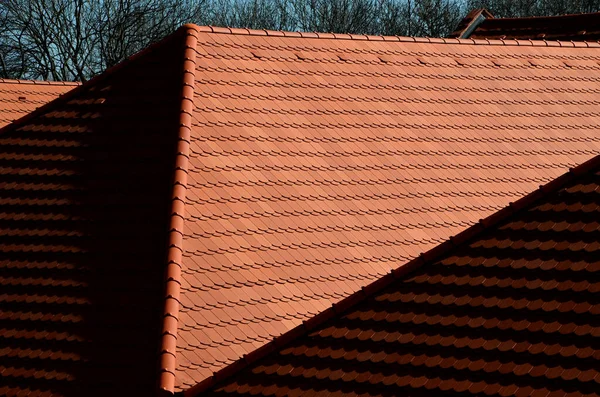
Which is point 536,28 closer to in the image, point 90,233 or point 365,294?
point 90,233

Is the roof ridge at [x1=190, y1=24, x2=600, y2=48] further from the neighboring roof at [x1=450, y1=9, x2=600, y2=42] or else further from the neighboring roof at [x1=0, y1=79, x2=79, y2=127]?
the neighboring roof at [x1=0, y1=79, x2=79, y2=127]

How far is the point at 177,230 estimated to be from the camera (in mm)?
12539

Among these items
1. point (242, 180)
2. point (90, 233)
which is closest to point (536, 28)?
point (242, 180)

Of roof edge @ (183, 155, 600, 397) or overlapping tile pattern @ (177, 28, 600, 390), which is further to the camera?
overlapping tile pattern @ (177, 28, 600, 390)

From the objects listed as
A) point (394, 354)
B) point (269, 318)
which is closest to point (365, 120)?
point (269, 318)

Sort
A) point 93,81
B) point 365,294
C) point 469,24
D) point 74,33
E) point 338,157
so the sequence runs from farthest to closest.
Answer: point 74,33, point 469,24, point 93,81, point 338,157, point 365,294

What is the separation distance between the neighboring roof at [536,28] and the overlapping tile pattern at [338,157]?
401 centimetres

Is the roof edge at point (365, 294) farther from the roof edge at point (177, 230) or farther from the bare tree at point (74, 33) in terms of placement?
the bare tree at point (74, 33)

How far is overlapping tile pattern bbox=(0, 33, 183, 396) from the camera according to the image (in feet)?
38.7

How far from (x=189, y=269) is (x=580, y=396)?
5163 mm

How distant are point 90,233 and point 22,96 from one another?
6.87 metres

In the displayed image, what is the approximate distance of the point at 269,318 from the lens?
1230cm

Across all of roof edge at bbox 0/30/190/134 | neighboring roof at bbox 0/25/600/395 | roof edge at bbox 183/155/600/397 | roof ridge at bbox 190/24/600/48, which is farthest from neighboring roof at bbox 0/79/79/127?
roof edge at bbox 183/155/600/397

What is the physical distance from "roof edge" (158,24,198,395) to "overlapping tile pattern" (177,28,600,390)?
115mm
